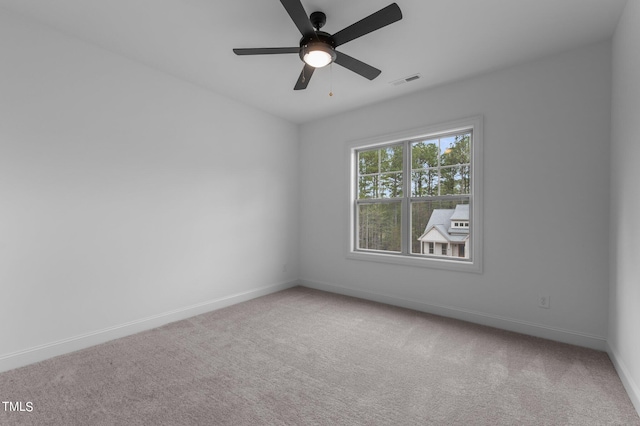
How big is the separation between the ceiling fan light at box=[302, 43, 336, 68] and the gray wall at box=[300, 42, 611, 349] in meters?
1.83

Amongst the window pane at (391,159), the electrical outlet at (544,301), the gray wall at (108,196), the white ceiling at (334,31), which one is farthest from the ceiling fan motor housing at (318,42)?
the electrical outlet at (544,301)

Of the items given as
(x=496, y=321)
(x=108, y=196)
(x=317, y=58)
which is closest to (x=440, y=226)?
(x=496, y=321)

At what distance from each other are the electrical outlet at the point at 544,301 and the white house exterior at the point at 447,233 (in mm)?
784

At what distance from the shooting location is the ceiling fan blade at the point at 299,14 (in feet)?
5.83

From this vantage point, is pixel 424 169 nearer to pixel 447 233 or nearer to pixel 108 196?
pixel 447 233

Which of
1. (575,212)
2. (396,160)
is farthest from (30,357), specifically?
(575,212)

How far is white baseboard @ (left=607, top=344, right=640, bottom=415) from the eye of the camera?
185 centimetres

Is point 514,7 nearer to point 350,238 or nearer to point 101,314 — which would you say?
point 350,238

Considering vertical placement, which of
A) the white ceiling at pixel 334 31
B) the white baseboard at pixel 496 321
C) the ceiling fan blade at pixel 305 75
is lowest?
the white baseboard at pixel 496 321

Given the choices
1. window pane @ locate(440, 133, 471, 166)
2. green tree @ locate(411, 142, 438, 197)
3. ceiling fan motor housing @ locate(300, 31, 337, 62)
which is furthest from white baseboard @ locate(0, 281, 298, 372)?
window pane @ locate(440, 133, 471, 166)

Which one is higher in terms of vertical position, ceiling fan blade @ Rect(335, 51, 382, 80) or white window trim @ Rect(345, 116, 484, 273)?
ceiling fan blade @ Rect(335, 51, 382, 80)

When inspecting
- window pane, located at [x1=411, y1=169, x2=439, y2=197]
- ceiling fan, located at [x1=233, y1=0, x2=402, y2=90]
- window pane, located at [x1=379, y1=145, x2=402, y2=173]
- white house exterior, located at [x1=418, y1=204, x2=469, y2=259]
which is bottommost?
white house exterior, located at [x1=418, y1=204, x2=469, y2=259]

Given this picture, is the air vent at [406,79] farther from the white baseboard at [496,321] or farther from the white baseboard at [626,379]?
the white baseboard at [626,379]

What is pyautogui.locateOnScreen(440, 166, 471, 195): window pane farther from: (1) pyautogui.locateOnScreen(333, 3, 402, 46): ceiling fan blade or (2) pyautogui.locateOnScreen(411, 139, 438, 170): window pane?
(1) pyautogui.locateOnScreen(333, 3, 402, 46): ceiling fan blade
